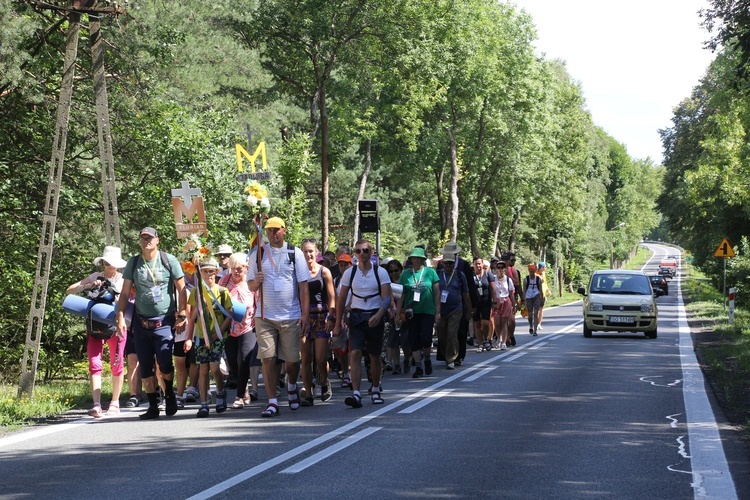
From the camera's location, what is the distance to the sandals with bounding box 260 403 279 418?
1138 cm

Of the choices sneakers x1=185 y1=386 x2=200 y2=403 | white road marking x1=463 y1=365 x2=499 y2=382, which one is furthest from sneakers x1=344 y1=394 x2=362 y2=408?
white road marking x1=463 y1=365 x2=499 y2=382

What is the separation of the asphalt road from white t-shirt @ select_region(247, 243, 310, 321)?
1.12m

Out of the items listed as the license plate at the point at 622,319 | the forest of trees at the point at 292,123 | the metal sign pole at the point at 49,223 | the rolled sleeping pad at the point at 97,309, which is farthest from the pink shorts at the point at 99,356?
the license plate at the point at 622,319

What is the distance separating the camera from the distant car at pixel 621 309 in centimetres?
2692

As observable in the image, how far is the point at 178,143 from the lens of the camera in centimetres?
2303

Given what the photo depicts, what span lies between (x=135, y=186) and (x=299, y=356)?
1279cm

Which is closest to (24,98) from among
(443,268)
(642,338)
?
(443,268)

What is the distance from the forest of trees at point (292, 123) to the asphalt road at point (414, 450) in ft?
32.4

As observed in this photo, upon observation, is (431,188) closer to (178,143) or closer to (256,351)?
(178,143)

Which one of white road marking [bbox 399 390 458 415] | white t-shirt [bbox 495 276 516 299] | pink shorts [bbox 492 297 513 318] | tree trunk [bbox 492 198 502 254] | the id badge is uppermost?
tree trunk [bbox 492 198 502 254]

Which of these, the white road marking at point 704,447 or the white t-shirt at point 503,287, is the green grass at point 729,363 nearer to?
the white road marking at point 704,447

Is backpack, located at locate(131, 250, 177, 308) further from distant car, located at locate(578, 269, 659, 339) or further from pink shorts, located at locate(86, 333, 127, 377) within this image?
distant car, located at locate(578, 269, 659, 339)

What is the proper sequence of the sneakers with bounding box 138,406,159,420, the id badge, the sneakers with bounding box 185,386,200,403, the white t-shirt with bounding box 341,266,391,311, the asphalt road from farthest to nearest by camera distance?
the sneakers with bounding box 185,386,200,403, the white t-shirt with bounding box 341,266,391,311, the sneakers with bounding box 138,406,159,420, the id badge, the asphalt road

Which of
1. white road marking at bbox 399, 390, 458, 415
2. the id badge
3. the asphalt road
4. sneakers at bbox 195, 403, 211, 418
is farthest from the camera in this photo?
white road marking at bbox 399, 390, 458, 415
